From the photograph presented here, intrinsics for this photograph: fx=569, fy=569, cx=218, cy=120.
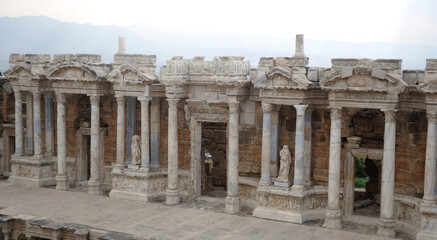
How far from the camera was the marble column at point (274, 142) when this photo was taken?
57.2ft

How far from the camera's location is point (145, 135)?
19391mm

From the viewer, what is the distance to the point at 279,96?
1677 cm

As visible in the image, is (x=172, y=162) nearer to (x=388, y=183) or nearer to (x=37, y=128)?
(x=37, y=128)

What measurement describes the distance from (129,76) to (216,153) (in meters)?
5.08

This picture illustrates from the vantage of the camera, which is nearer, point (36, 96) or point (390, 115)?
point (390, 115)

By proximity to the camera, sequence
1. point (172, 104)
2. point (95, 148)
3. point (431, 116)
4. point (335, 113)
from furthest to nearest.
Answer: point (95, 148) < point (172, 104) < point (335, 113) < point (431, 116)

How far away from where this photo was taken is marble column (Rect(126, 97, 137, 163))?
2022 cm

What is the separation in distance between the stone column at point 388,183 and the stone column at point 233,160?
14.9 ft

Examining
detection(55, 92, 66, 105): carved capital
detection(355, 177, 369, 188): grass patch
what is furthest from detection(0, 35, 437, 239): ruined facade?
detection(355, 177, 369, 188): grass patch

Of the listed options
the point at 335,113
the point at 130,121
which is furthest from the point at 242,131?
the point at 130,121

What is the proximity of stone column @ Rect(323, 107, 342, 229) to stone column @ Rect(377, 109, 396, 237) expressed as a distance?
4.13 feet

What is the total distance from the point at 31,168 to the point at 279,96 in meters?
10.4

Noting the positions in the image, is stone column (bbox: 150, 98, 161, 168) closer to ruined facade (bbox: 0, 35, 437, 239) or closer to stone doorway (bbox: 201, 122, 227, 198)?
ruined facade (bbox: 0, 35, 437, 239)

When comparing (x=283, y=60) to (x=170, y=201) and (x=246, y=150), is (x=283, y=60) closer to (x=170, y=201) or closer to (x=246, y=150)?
(x=246, y=150)
